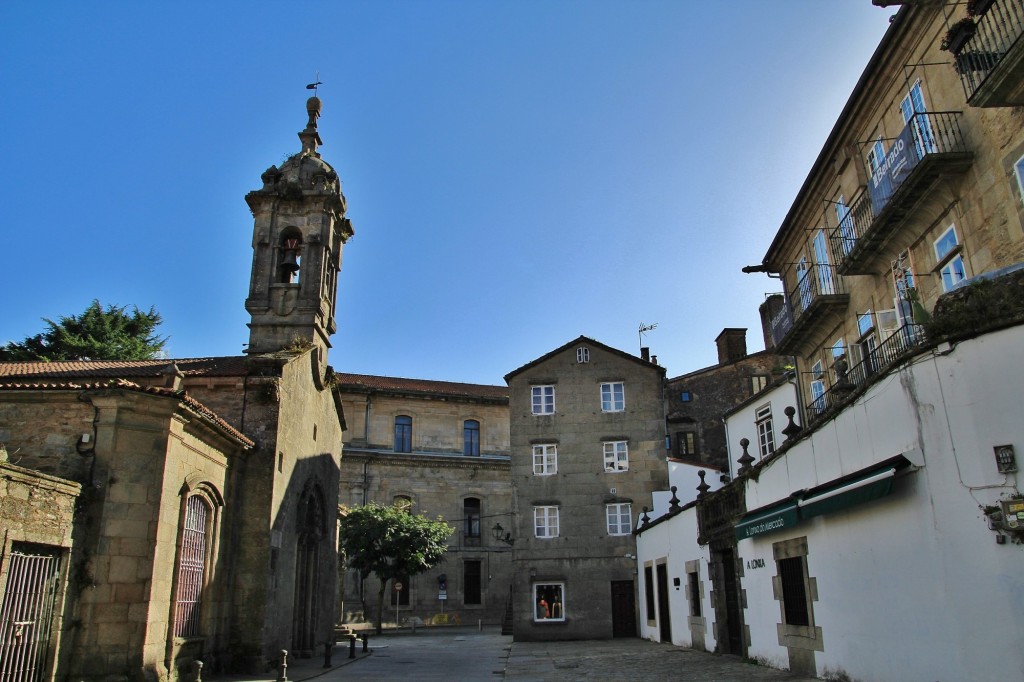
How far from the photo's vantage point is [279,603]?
18.1m

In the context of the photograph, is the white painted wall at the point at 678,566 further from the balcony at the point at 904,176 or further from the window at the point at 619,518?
the balcony at the point at 904,176

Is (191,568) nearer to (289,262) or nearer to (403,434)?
(289,262)

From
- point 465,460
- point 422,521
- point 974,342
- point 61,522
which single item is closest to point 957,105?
point 974,342

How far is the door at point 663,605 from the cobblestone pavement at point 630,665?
1.94ft

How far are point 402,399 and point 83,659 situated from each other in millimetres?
33141

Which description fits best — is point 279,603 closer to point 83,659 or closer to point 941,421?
point 83,659

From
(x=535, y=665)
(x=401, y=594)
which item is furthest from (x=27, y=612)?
(x=401, y=594)

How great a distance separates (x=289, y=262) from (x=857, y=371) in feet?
57.2

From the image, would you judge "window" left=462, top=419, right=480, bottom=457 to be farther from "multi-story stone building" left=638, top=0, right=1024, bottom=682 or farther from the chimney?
"multi-story stone building" left=638, top=0, right=1024, bottom=682

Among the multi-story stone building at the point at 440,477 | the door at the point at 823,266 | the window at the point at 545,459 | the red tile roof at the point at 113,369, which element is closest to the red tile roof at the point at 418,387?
the multi-story stone building at the point at 440,477

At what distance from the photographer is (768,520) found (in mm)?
13570

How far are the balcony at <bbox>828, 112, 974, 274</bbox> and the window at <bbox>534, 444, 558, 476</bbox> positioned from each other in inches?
674

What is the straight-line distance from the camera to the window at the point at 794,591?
1278 cm

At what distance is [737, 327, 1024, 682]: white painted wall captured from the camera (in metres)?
7.93
